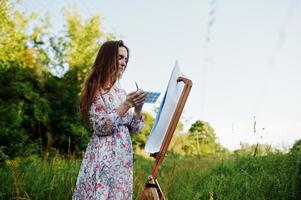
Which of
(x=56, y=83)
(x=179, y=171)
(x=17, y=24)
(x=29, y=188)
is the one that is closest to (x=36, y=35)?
(x=17, y=24)

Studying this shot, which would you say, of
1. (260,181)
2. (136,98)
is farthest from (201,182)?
(136,98)

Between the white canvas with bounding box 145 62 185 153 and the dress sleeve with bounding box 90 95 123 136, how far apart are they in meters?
0.32

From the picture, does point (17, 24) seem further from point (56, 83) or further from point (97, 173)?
Answer: point (97, 173)

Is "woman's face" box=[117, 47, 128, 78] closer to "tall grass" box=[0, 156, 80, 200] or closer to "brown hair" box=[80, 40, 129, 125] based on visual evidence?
→ "brown hair" box=[80, 40, 129, 125]

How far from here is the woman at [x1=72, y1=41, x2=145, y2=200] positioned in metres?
2.33

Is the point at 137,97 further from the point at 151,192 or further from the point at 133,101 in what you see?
the point at 151,192

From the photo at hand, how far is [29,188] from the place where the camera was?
3486mm

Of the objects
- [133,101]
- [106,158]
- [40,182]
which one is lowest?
[40,182]

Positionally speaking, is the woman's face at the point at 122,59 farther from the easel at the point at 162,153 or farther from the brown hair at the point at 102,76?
the easel at the point at 162,153

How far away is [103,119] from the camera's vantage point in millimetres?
2305

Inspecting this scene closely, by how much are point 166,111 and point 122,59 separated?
66 cm

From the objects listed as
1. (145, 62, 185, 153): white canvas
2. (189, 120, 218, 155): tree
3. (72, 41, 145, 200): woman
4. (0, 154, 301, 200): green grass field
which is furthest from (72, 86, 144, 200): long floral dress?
(189, 120, 218, 155): tree

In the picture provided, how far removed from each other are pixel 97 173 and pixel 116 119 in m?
0.32

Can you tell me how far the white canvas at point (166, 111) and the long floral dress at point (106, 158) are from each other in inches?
13.1
